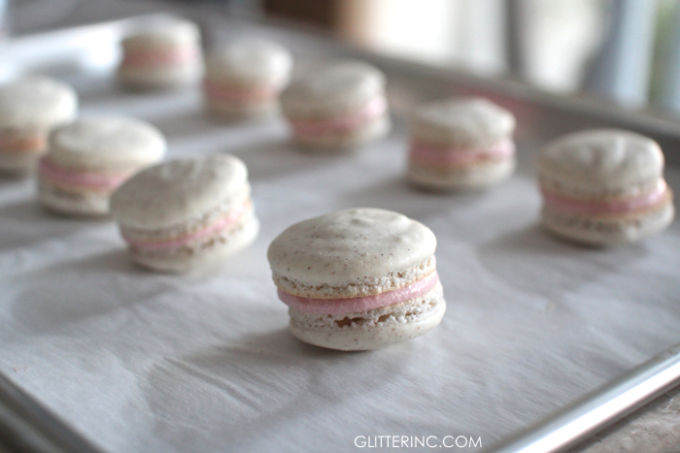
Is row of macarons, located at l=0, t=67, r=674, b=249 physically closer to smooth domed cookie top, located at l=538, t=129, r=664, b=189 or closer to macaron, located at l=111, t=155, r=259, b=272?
smooth domed cookie top, located at l=538, t=129, r=664, b=189

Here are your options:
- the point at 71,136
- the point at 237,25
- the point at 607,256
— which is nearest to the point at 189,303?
the point at 71,136

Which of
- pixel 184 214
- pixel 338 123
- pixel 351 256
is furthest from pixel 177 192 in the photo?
pixel 338 123

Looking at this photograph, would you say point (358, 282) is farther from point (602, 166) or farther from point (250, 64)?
point (250, 64)

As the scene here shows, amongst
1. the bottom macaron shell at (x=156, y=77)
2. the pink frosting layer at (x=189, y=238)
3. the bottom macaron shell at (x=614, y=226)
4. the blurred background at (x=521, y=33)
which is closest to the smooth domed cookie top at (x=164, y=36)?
the bottom macaron shell at (x=156, y=77)

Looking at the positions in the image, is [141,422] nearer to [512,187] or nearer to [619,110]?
[512,187]

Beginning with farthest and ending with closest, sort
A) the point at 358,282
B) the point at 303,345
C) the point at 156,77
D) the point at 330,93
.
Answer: the point at 156,77 → the point at 330,93 → the point at 303,345 → the point at 358,282

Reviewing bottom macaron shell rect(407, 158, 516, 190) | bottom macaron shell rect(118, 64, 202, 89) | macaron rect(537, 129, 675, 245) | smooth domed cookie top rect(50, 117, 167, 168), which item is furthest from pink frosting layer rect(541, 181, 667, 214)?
bottom macaron shell rect(118, 64, 202, 89)
